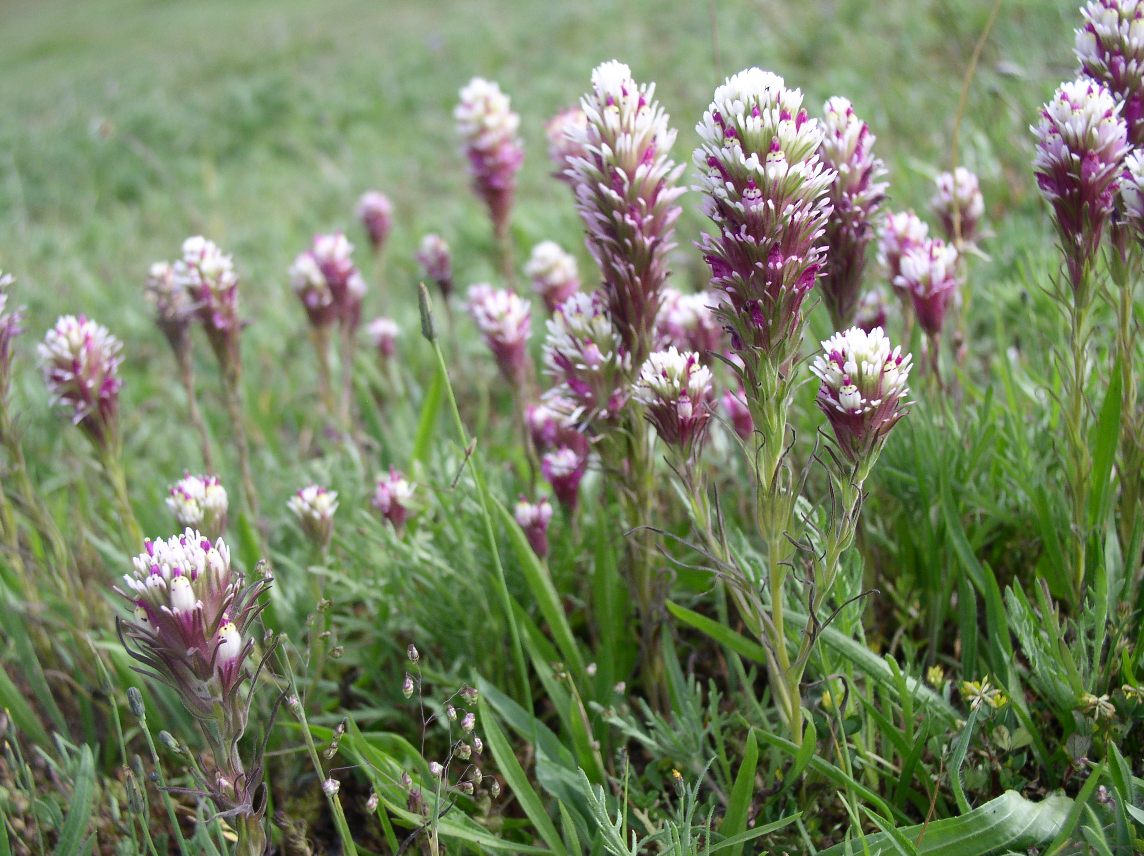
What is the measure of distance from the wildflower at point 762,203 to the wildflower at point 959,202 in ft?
3.48

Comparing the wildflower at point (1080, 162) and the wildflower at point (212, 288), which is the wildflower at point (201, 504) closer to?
the wildflower at point (212, 288)

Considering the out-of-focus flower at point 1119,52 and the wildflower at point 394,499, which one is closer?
the out-of-focus flower at point 1119,52

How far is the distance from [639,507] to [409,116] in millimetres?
7286

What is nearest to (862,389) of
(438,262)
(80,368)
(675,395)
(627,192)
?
(675,395)

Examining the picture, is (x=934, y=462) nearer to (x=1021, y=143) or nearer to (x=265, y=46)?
(x=1021, y=143)

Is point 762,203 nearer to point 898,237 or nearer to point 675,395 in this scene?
point 675,395

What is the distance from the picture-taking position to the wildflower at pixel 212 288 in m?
2.58

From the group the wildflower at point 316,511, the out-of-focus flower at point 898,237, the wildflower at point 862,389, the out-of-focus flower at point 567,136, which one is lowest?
the wildflower at point 316,511

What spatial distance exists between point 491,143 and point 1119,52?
72.1 inches

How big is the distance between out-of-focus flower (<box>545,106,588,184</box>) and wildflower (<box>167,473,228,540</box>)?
3.37ft

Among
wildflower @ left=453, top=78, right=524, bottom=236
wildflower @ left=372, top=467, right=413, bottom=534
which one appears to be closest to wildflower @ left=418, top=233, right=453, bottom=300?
wildflower @ left=453, top=78, right=524, bottom=236

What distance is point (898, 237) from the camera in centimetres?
222

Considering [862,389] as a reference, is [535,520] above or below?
below

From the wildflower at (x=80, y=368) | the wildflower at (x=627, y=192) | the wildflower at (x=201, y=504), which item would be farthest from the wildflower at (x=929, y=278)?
the wildflower at (x=80, y=368)
